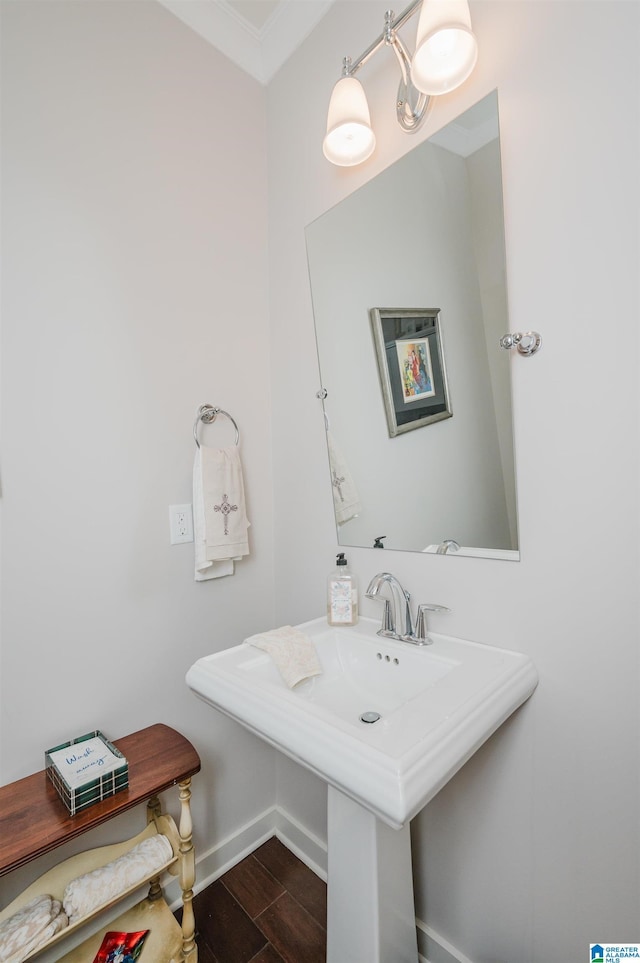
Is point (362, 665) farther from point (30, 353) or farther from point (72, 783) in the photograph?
point (30, 353)

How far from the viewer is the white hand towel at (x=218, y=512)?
4.24ft

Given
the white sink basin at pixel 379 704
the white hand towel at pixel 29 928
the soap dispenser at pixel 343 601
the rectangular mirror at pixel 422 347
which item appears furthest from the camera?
the soap dispenser at pixel 343 601

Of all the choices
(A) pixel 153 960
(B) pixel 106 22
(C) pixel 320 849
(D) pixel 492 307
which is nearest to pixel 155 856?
(A) pixel 153 960

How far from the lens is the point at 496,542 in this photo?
0.93m

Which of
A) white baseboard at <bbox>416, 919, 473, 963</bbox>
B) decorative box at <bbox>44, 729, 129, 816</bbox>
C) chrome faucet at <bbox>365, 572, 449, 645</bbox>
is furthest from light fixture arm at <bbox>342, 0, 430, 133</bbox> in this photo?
white baseboard at <bbox>416, 919, 473, 963</bbox>

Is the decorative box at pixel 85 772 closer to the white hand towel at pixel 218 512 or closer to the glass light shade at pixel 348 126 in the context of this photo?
the white hand towel at pixel 218 512

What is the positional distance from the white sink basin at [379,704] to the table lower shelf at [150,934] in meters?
0.65

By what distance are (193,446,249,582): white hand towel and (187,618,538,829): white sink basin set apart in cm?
36

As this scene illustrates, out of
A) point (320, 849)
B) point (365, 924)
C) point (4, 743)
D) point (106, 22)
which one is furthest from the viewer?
point (320, 849)

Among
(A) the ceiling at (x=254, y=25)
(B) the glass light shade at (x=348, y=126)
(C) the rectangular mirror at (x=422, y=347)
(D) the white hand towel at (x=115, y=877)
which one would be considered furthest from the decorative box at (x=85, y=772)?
(A) the ceiling at (x=254, y=25)

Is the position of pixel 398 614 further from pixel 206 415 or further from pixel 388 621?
pixel 206 415

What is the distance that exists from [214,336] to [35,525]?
2.52 feet

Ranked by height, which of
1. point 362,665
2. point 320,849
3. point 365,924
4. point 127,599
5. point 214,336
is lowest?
point 320,849

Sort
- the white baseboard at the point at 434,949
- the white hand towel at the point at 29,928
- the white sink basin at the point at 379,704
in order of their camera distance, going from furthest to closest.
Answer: the white baseboard at the point at 434,949 → the white hand towel at the point at 29,928 → the white sink basin at the point at 379,704
